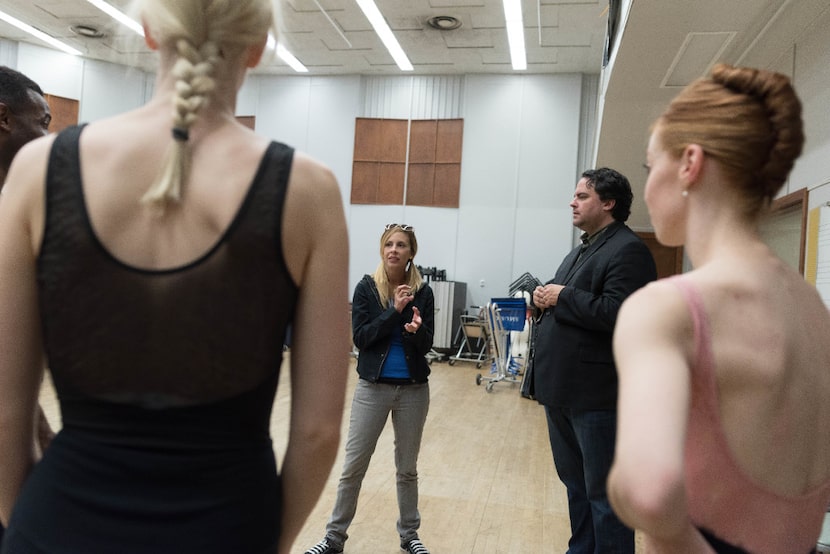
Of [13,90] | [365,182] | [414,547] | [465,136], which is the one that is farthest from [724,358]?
[365,182]

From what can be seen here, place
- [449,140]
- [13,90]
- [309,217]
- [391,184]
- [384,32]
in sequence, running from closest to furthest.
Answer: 1. [309,217]
2. [13,90]
3. [384,32]
4. [449,140]
5. [391,184]

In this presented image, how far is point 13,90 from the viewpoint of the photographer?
1757 millimetres

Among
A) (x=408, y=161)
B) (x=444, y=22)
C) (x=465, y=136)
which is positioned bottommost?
(x=408, y=161)

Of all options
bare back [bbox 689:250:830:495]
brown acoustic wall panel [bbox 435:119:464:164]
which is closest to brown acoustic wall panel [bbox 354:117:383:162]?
brown acoustic wall panel [bbox 435:119:464:164]

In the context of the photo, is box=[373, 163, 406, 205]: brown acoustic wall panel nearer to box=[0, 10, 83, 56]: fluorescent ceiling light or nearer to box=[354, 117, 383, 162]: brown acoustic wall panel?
box=[354, 117, 383, 162]: brown acoustic wall panel

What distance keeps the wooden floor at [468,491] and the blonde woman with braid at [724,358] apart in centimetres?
279

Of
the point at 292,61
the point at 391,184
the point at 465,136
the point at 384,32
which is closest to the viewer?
the point at 384,32

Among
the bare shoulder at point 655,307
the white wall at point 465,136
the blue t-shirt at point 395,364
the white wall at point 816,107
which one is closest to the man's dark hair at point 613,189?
the blue t-shirt at point 395,364

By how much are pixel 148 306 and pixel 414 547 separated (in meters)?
2.84

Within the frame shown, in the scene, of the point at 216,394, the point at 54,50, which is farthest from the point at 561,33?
the point at 216,394

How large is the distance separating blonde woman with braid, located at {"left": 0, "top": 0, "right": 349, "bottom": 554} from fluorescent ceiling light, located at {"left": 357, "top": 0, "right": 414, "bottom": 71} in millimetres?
11301

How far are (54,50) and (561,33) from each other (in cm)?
1142

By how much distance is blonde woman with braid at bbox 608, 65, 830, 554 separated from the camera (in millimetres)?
766

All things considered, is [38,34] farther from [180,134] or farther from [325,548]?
[180,134]
